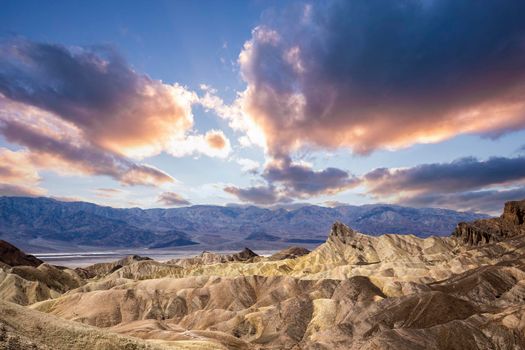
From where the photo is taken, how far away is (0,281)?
369 ft

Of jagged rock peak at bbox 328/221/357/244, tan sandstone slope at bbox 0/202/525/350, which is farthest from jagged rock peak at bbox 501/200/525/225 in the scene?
jagged rock peak at bbox 328/221/357/244

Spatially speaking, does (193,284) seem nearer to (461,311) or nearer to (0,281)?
(0,281)

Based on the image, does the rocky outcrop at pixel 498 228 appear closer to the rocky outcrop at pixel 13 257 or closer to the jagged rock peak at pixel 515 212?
the jagged rock peak at pixel 515 212

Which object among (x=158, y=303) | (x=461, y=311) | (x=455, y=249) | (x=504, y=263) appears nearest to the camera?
(x=461, y=311)

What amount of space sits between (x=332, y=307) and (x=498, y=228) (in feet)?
354

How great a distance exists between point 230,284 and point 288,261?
49.9 meters

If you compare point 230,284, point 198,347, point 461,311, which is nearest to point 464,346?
point 461,311

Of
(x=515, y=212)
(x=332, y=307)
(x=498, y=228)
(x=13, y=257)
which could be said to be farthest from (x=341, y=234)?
(x=13, y=257)

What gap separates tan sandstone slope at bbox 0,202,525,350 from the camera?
175 feet

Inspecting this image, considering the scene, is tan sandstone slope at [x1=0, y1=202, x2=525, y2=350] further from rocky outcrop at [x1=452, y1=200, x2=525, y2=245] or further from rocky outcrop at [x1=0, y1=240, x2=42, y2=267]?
rocky outcrop at [x1=0, y1=240, x2=42, y2=267]

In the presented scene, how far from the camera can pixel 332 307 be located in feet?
253

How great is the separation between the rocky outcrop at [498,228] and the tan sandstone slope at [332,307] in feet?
44.8

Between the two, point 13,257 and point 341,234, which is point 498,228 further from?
point 13,257

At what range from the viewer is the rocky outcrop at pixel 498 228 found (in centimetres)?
14762
